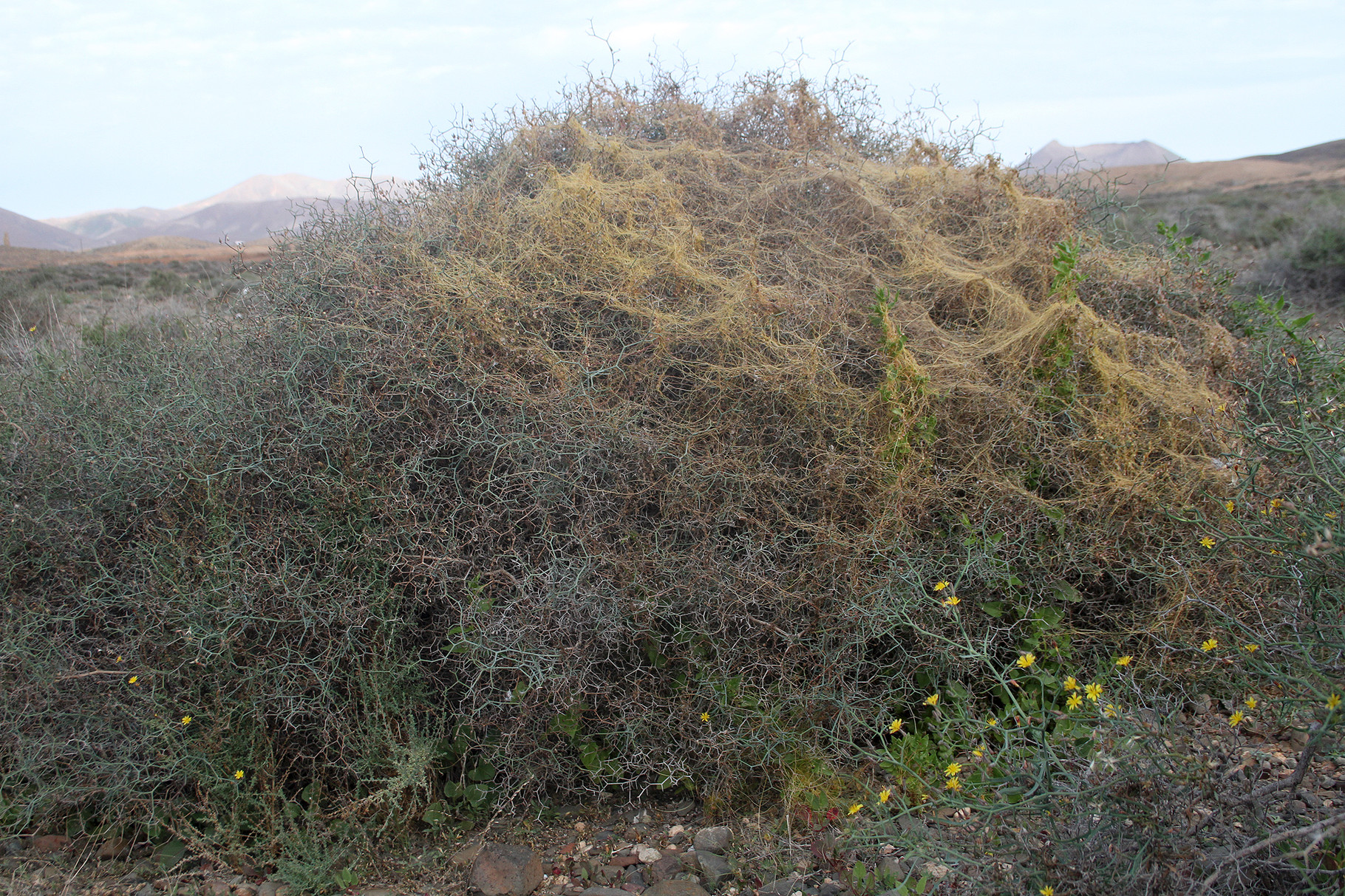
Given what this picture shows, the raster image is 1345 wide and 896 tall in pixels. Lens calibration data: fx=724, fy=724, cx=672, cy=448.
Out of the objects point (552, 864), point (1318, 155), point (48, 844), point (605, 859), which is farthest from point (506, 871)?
point (1318, 155)

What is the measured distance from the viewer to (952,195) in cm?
383

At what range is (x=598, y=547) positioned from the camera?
2.50 m

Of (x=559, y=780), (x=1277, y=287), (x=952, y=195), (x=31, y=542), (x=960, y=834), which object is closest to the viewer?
(x=960, y=834)

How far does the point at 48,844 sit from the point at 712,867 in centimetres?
218

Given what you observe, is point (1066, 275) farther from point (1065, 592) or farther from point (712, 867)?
Answer: point (712, 867)

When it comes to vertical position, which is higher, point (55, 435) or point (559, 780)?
point (55, 435)

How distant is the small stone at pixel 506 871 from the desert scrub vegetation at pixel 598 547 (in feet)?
0.67

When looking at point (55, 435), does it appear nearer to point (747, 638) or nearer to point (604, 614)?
point (604, 614)

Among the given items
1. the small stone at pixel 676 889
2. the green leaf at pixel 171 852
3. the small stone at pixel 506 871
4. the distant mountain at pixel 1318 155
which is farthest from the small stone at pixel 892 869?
the distant mountain at pixel 1318 155

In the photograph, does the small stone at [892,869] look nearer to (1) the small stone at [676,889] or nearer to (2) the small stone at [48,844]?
(1) the small stone at [676,889]

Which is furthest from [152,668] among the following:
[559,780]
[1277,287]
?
[1277,287]

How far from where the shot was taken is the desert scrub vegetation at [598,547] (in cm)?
232

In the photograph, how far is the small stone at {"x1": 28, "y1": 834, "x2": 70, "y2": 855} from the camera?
7.75 ft

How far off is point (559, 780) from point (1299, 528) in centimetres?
225
